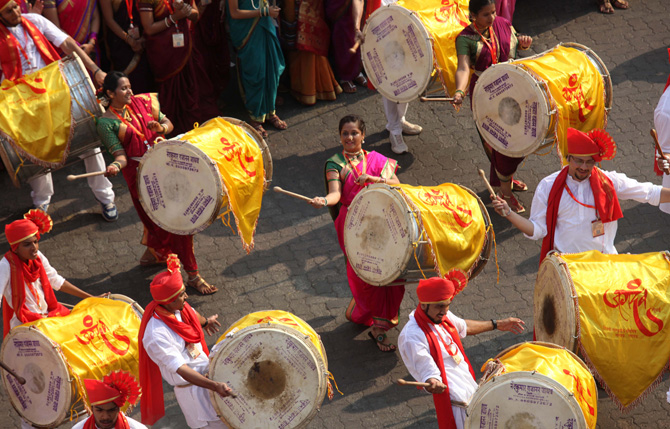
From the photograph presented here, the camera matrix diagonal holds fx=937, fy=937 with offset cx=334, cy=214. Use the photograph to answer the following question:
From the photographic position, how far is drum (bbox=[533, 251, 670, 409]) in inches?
233

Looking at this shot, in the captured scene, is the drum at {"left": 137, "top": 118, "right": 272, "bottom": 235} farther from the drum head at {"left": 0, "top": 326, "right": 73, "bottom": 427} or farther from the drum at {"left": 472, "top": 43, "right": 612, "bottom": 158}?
the drum at {"left": 472, "top": 43, "right": 612, "bottom": 158}

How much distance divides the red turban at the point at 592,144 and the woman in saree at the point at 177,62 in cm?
471

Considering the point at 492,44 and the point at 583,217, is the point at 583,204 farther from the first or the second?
the point at 492,44

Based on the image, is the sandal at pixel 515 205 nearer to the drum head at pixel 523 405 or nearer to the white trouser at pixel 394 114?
the white trouser at pixel 394 114

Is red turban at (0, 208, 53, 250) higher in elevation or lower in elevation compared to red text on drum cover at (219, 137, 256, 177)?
higher

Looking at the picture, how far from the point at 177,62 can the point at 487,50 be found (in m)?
3.30

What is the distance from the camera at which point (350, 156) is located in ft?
25.1

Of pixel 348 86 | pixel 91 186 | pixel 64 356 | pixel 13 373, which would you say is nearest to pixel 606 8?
pixel 348 86

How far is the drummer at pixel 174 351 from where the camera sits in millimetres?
5914

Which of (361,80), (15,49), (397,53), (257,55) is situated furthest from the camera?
(361,80)

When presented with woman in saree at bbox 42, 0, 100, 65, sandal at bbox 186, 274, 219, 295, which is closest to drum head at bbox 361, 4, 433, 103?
sandal at bbox 186, 274, 219, 295

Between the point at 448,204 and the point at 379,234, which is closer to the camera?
the point at 448,204

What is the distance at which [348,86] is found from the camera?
36.3 feet

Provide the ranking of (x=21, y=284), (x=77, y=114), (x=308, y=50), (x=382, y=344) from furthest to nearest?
(x=308, y=50), (x=77, y=114), (x=382, y=344), (x=21, y=284)
